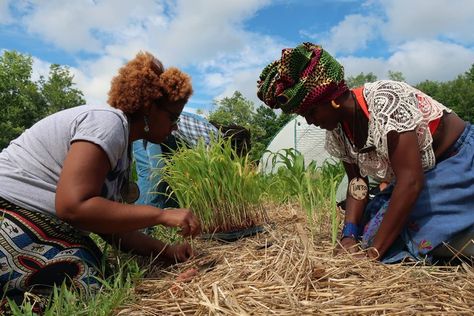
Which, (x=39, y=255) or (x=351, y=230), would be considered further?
(x=351, y=230)

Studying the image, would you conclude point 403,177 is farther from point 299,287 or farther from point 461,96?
point 461,96

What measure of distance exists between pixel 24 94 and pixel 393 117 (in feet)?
84.5

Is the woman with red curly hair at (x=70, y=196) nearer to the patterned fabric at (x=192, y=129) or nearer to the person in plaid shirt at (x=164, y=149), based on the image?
the person in plaid shirt at (x=164, y=149)

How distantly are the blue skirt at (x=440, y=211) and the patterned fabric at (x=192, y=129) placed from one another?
65.4 inches

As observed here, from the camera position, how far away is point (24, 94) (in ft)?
79.1

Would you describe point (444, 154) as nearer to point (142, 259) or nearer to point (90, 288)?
point (142, 259)

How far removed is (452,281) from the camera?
153 cm

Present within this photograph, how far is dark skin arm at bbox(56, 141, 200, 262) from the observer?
144cm

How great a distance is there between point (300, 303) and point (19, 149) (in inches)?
46.9

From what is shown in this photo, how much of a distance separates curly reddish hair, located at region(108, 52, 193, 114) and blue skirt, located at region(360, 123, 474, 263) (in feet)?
3.49

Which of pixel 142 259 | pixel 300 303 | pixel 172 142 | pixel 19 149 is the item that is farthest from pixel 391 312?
pixel 172 142

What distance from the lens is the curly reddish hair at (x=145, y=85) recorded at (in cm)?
177

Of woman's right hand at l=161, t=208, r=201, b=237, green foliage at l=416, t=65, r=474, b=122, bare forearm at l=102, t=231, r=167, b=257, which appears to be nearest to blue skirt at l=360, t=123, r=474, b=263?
woman's right hand at l=161, t=208, r=201, b=237

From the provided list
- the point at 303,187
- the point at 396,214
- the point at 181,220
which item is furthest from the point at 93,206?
the point at 303,187
